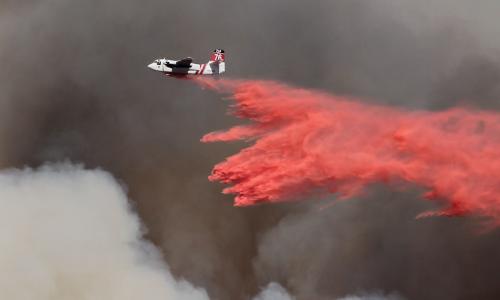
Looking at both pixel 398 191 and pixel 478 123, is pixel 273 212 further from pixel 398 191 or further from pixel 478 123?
pixel 478 123

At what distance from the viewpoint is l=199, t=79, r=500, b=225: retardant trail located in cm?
5212

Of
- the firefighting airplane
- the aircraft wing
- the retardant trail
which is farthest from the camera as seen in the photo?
the firefighting airplane

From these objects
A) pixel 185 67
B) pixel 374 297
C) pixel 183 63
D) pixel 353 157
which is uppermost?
pixel 183 63

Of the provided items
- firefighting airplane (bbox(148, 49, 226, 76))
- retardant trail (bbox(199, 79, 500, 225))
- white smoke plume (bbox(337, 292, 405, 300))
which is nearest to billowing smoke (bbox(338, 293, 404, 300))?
white smoke plume (bbox(337, 292, 405, 300))

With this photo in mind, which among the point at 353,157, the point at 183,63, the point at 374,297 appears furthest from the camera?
the point at 374,297

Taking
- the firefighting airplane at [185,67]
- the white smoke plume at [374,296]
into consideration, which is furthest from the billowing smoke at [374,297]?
the firefighting airplane at [185,67]

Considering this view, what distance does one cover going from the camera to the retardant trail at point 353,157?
52125 mm

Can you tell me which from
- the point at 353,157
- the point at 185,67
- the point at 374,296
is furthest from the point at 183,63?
the point at 374,296

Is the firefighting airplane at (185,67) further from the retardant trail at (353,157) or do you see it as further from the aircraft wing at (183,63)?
the retardant trail at (353,157)

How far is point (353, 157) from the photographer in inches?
2085

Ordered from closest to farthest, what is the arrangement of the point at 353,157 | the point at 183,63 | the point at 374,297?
the point at 353,157 → the point at 183,63 → the point at 374,297

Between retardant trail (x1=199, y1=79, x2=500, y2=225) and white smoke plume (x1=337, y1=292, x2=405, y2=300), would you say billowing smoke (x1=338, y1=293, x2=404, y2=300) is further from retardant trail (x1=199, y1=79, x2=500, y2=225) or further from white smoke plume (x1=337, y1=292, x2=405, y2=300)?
retardant trail (x1=199, y1=79, x2=500, y2=225)

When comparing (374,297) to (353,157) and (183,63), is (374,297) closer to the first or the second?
(353,157)

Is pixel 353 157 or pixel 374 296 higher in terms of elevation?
pixel 353 157
